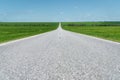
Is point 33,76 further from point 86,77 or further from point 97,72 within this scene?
point 97,72

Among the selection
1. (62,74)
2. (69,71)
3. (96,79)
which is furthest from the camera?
(69,71)

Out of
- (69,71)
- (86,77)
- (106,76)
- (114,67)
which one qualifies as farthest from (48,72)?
(114,67)

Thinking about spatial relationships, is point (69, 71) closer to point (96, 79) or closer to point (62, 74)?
point (62, 74)

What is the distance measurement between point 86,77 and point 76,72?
2.07 ft

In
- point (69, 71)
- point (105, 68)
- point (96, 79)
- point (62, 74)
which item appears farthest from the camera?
point (105, 68)

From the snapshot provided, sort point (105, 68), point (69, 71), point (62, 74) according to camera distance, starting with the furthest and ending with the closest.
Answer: point (105, 68), point (69, 71), point (62, 74)

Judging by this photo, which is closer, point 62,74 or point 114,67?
point 62,74

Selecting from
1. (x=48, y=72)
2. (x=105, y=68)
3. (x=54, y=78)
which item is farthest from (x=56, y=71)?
(x=105, y=68)

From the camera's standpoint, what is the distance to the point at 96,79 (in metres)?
5.32

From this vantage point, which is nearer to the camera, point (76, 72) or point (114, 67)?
point (76, 72)

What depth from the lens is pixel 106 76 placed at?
5637 millimetres

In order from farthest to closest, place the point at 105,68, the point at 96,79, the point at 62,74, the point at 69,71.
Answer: the point at 105,68
the point at 69,71
the point at 62,74
the point at 96,79

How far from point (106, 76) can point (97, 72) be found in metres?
0.51

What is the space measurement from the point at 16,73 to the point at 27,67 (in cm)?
87
